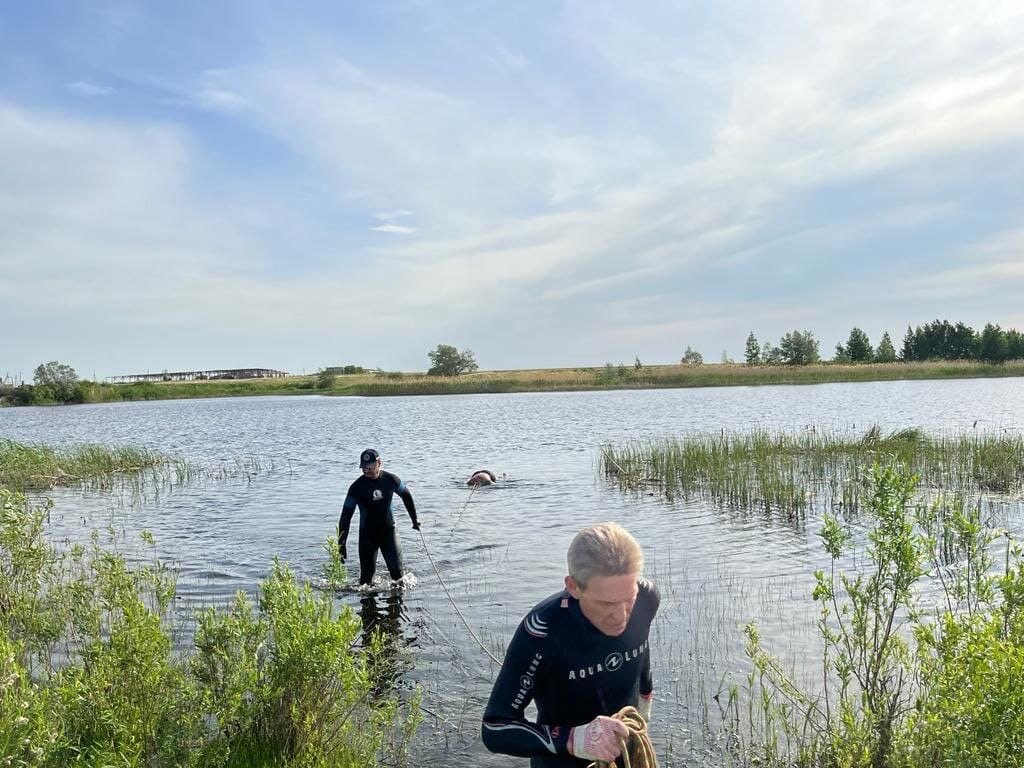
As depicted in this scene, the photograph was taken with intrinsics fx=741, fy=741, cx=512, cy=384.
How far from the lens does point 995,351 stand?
325 ft

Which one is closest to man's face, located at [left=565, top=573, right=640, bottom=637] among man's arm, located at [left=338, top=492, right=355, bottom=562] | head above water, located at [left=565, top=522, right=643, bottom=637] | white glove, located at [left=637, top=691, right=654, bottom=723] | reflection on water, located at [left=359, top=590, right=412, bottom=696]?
head above water, located at [left=565, top=522, right=643, bottom=637]

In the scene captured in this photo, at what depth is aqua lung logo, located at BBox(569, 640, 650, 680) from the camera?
3.25m

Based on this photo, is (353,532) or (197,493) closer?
(353,532)

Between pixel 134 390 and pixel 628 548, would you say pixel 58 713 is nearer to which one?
pixel 628 548

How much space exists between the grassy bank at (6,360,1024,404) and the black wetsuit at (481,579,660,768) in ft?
262

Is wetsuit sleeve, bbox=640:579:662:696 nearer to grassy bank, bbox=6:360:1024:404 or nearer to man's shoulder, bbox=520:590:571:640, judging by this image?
man's shoulder, bbox=520:590:571:640

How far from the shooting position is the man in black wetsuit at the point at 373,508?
36.7 ft

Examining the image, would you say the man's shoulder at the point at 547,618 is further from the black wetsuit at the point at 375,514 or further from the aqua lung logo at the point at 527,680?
the black wetsuit at the point at 375,514

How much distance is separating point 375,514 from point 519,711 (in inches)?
337

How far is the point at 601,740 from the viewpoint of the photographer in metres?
2.86

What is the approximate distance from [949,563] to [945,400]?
40046 mm

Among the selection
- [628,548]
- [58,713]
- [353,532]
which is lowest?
[353,532]

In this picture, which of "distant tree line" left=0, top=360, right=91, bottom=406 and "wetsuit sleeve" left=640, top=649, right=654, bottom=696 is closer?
"wetsuit sleeve" left=640, top=649, right=654, bottom=696

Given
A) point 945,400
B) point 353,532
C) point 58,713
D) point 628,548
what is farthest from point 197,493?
point 945,400
